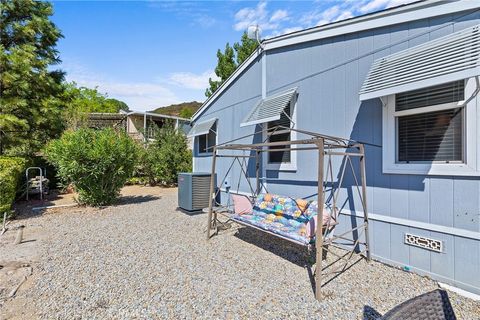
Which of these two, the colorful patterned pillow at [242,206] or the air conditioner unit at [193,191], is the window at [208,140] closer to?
the air conditioner unit at [193,191]

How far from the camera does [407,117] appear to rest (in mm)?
3701

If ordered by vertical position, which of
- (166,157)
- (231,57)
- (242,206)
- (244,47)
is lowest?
(242,206)

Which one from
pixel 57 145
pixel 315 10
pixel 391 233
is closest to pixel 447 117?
pixel 391 233

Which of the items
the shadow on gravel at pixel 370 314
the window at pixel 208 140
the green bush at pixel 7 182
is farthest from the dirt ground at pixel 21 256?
the window at pixel 208 140

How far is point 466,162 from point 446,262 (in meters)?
1.29

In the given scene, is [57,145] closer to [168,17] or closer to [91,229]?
[91,229]

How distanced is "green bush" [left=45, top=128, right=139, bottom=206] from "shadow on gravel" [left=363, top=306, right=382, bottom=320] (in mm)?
7462

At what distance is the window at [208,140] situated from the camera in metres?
8.73

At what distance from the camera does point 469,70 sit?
256 cm

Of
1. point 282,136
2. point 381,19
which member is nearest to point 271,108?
point 282,136

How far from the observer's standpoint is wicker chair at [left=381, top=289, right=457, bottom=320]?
133 centimetres

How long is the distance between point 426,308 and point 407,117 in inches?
120

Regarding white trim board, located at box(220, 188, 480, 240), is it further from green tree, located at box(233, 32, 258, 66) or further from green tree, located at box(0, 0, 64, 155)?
green tree, located at box(233, 32, 258, 66)

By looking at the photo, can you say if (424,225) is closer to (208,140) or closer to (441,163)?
(441,163)
